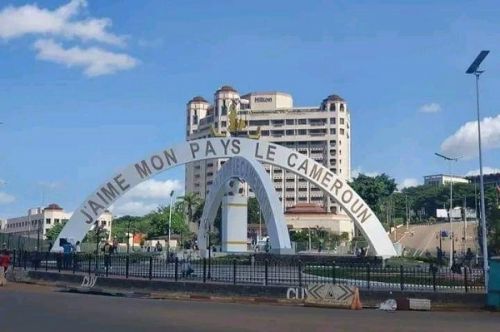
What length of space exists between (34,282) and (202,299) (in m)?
A: 10.9

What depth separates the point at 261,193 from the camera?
150 ft

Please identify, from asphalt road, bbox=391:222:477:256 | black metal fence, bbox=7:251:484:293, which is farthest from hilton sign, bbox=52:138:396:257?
asphalt road, bbox=391:222:477:256

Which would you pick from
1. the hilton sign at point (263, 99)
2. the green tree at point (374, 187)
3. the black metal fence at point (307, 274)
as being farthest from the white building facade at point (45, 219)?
the black metal fence at point (307, 274)

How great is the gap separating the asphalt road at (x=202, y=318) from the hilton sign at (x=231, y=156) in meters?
25.6

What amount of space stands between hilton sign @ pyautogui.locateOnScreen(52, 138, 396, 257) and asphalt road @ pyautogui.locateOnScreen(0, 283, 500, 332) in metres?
25.6

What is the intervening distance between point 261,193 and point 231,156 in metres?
4.84

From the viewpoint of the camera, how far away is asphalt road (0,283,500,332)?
574 inches

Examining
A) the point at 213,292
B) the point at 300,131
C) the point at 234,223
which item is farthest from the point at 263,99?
the point at 213,292

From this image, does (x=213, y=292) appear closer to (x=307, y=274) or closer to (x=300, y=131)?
(x=307, y=274)

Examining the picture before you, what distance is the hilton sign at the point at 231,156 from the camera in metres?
47.2

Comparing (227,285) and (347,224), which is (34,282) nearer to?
(227,285)

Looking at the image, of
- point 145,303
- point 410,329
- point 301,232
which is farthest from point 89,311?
point 301,232

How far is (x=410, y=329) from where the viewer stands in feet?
49.0

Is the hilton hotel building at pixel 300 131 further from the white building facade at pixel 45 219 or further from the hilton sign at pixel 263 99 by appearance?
the white building facade at pixel 45 219
